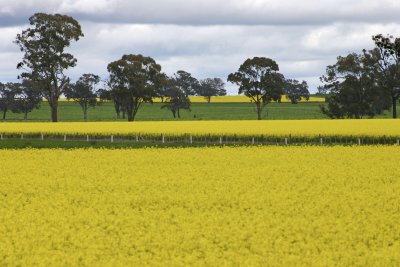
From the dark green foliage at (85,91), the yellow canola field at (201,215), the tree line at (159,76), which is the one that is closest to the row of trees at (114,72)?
the tree line at (159,76)

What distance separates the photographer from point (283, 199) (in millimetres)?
17078

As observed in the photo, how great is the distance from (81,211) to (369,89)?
96451 mm

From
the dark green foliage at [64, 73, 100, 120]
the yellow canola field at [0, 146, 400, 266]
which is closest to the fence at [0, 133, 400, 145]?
the yellow canola field at [0, 146, 400, 266]

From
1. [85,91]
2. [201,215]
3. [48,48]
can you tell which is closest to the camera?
[201,215]

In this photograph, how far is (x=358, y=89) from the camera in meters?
108

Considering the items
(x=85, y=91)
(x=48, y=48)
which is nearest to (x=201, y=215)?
(x=48, y=48)

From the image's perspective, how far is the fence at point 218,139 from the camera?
165 ft

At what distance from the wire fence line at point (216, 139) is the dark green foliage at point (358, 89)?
5724 centimetres

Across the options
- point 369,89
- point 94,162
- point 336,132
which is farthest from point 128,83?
point 94,162

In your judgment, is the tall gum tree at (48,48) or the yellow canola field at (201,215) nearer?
the yellow canola field at (201,215)

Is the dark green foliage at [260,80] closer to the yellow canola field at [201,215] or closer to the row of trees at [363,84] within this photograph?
the row of trees at [363,84]

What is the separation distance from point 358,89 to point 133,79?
34.4 m

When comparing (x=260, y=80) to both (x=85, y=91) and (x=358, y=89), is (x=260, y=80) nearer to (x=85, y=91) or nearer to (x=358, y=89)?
(x=358, y=89)

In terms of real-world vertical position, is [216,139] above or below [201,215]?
above
